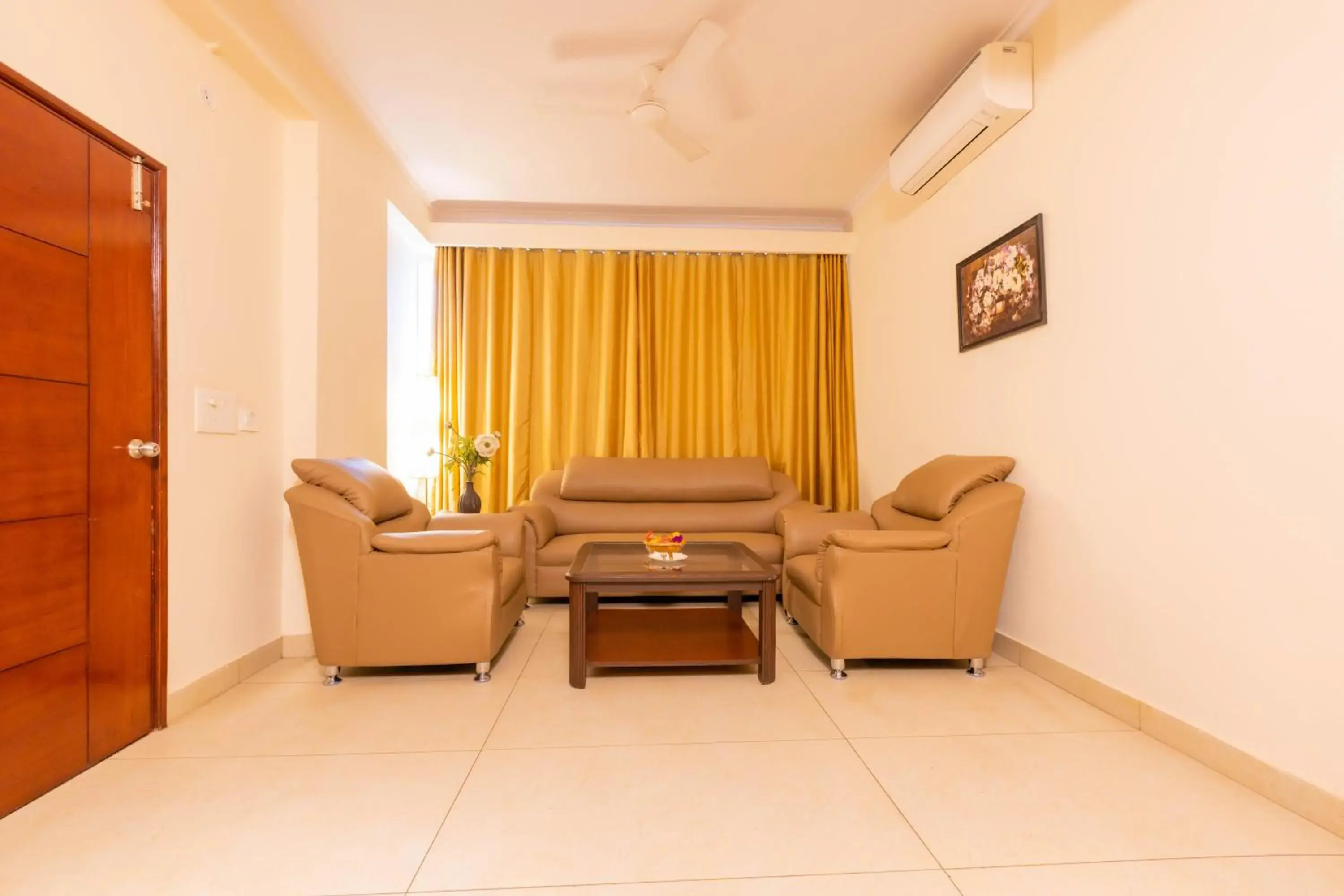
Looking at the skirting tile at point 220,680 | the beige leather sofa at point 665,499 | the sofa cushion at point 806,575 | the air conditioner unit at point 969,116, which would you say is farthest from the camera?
the beige leather sofa at point 665,499

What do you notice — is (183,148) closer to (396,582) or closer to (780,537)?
(396,582)

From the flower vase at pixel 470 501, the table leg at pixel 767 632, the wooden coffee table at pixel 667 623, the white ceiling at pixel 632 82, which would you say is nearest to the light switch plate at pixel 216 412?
the wooden coffee table at pixel 667 623

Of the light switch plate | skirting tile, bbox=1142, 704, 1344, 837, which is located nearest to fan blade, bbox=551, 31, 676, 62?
the light switch plate

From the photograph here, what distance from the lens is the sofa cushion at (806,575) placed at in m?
2.66

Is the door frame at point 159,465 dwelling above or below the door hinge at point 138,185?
below

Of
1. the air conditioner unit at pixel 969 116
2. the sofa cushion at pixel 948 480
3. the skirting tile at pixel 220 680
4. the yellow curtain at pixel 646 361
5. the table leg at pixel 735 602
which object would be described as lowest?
the skirting tile at pixel 220 680

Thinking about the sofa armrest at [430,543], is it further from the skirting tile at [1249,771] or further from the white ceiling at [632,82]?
the skirting tile at [1249,771]

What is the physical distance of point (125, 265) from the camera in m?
1.88

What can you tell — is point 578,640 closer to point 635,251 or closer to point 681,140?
point 681,140

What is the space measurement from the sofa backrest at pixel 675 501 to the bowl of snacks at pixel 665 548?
1.14m

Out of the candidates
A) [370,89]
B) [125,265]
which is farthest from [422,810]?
[370,89]

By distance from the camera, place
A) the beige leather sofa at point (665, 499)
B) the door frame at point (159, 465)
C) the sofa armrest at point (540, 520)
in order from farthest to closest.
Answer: the beige leather sofa at point (665, 499), the sofa armrest at point (540, 520), the door frame at point (159, 465)

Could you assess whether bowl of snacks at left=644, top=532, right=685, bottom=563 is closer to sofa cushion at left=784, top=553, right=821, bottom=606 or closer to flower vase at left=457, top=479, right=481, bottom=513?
sofa cushion at left=784, top=553, right=821, bottom=606

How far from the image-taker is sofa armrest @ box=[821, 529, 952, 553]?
243 centimetres
